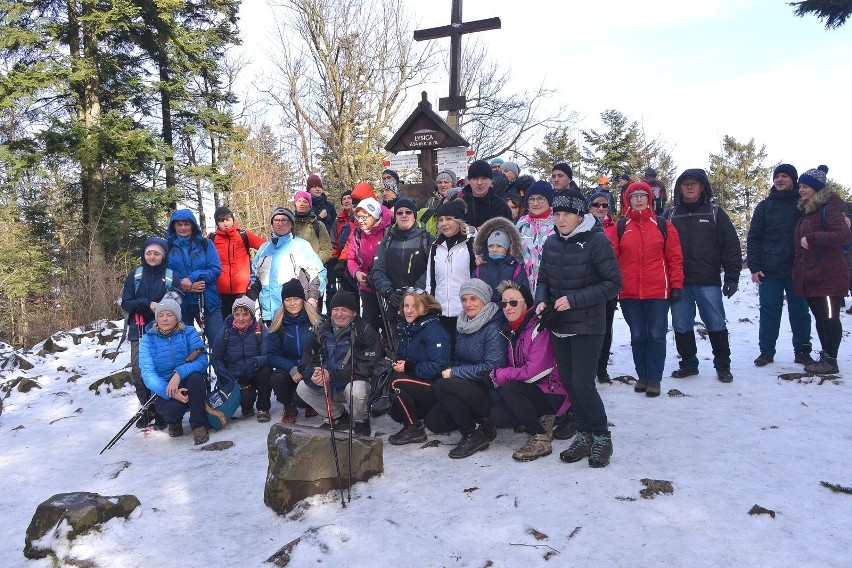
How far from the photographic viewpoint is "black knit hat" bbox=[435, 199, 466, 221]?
5.20 m

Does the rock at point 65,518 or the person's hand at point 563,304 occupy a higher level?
the person's hand at point 563,304

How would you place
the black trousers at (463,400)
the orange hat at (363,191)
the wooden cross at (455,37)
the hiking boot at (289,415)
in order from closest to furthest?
the black trousers at (463,400)
the hiking boot at (289,415)
the orange hat at (363,191)
the wooden cross at (455,37)

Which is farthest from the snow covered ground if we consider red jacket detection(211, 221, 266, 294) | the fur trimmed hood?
red jacket detection(211, 221, 266, 294)

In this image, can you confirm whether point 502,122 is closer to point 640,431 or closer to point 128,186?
point 128,186

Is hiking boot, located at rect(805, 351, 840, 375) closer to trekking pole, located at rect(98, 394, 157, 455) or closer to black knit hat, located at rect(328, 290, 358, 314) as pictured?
black knit hat, located at rect(328, 290, 358, 314)

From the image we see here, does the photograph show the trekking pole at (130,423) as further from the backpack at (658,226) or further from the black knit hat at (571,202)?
the backpack at (658,226)

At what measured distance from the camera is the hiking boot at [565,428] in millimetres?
4520

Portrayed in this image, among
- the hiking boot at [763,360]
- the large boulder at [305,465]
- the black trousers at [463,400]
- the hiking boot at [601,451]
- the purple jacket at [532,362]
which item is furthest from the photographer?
the hiking boot at [763,360]

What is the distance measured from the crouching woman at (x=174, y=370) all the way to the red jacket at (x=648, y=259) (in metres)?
4.42

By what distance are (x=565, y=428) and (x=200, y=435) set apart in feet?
11.4

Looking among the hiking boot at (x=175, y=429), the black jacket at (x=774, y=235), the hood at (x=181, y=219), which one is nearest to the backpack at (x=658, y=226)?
the black jacket at (x=774, y=235)

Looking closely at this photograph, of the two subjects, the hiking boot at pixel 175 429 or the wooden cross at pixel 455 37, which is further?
the wooden cross at pixel 455 37

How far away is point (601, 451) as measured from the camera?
154 inches

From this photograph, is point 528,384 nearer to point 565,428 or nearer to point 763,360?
point 565,428
